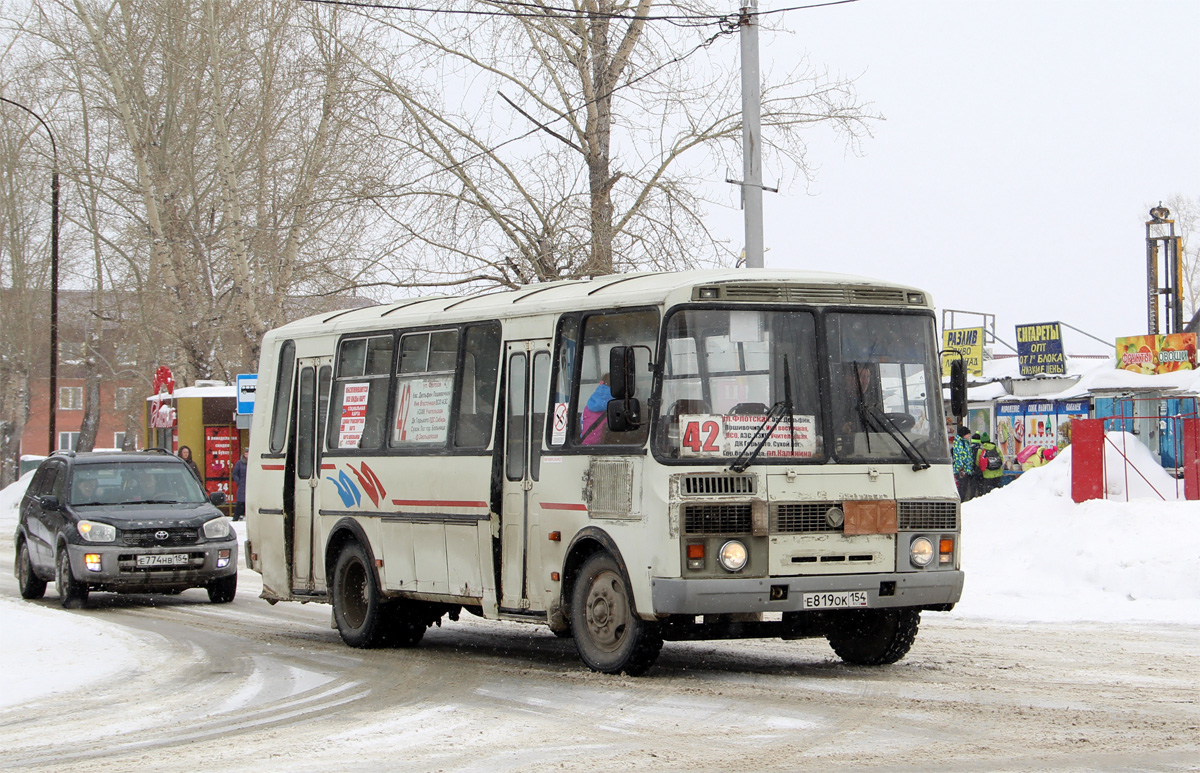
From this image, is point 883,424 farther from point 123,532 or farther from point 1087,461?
point 1087,461

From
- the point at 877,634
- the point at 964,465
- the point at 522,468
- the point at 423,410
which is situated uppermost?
the point at 423,410

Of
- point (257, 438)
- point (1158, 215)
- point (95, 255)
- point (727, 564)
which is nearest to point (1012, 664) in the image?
point (727, 564)

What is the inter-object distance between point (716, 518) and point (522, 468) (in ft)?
6.82

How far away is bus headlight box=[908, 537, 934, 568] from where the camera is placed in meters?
10.7

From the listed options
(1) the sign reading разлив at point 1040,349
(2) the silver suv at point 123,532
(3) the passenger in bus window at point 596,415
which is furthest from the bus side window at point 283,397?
(1) the sign reading разлив at point 1040,349

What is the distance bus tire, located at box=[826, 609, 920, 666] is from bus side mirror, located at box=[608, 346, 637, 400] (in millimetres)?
2309

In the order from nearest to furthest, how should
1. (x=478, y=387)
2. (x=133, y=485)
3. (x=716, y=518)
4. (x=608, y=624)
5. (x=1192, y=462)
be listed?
(x=716, y=518) < (x=608, y=624) < (x=478, y=387) < (x=133, y=485) < (x=1192, y=462)

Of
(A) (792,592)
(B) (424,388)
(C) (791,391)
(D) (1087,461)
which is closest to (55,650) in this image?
(B) (424,388)

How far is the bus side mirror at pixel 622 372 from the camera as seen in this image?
10195 mm

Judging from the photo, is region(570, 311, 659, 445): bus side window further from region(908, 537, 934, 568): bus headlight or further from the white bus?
region(908, 537, 934, 568): bus headlight

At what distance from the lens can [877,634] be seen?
450 inches

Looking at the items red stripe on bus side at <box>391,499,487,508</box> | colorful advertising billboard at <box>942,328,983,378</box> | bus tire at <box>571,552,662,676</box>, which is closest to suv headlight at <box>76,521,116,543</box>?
red stripe on bus side at <box>391,499,487,508</box>

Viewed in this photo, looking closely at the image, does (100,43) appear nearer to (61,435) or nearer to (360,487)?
(360,487)

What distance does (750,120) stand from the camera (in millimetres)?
18922
